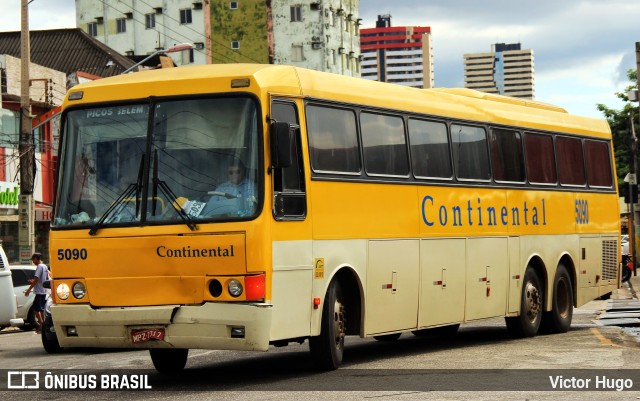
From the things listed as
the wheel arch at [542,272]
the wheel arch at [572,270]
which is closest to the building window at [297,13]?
the wheel arch at [572,270]

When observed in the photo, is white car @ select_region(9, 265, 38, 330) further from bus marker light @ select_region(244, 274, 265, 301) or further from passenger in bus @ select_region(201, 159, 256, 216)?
bus marker light @ select_region(244, 274, 265, 301)

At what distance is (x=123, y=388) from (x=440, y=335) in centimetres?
874

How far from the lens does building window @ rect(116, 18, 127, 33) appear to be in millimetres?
113250

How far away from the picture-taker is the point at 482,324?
25.4 metres

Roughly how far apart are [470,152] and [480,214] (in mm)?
893

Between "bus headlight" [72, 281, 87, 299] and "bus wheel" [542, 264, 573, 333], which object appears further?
"bus wheel" [542, 264, 573, 333]

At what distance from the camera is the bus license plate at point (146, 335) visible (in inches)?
543

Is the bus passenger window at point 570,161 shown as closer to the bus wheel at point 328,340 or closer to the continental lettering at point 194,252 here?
the bus wheel at point 328,340

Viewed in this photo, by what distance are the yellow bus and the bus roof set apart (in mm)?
24

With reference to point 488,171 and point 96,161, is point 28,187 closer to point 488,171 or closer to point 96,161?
point 488,171

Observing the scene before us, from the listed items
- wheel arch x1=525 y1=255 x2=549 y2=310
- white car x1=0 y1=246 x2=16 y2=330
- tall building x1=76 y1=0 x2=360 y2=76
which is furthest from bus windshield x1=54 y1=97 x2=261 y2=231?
tall building x1=76 y1=0 x2=360 y2=76

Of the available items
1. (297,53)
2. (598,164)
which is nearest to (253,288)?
(598,164)

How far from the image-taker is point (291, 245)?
1437cm

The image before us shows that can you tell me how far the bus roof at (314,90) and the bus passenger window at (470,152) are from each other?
0.71ft
